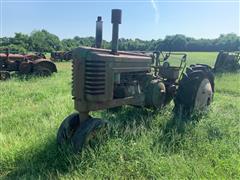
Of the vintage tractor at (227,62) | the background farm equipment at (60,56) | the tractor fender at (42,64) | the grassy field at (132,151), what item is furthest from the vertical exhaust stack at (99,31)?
the background farm equipment at (60,56)

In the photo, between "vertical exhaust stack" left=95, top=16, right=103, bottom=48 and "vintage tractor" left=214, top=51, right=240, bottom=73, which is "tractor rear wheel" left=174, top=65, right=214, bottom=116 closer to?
"vertical exhaust stack" left=95, top=16, right=103, bottom=48

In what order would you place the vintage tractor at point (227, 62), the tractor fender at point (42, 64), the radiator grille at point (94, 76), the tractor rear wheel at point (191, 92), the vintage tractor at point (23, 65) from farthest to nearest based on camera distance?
the vintage tractor at point (227, 62) → the tractor fender at point (42, 64) → the vintage tractor at point (23, 65) → the tractor rear wheel at point (191, 92) → the radiator grille at point (94, 76)

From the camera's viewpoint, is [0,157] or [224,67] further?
[224,67]

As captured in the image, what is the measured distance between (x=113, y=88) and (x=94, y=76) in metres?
0.49

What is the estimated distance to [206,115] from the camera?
18.8ft

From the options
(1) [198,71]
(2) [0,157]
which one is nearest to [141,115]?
(1) [198,71]

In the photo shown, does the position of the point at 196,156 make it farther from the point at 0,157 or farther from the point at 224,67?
the point at 224,67

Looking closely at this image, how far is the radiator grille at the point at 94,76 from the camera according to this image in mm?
3766

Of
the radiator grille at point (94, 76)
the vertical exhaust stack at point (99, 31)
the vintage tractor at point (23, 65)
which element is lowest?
the vintage tractor at point (23, 65)

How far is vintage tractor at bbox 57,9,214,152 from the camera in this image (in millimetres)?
3789

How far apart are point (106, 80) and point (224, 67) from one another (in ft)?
44.1

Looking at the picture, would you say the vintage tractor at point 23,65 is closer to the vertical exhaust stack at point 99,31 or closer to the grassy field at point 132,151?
the grassy field at point 132,151

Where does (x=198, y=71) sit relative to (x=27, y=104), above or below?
above

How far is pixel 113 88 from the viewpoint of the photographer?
13.8 feet
